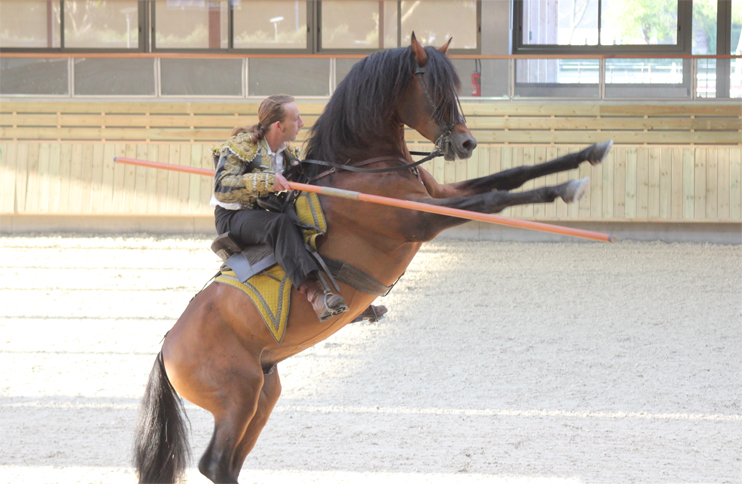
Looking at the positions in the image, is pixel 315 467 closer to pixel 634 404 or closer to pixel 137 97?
pixel 634 404

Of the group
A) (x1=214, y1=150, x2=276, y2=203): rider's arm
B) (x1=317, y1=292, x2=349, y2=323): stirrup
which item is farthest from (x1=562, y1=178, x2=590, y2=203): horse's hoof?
(x1=214, y1=150, x2=276, y2=203): rider's arm

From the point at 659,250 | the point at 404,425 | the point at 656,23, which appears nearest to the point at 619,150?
the point at 659,250

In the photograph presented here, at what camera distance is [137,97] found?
35.6ft

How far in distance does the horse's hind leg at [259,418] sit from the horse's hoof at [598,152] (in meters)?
1.58

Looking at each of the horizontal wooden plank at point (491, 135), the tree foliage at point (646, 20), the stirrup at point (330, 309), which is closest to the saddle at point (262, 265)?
the stirrup at point (330, 309)

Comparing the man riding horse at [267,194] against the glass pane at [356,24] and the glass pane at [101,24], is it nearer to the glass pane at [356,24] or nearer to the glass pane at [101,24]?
the glass pane at [356,24]

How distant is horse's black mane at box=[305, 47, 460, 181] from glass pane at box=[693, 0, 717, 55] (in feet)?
34.9

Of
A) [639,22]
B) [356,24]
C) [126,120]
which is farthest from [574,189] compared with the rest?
[639,22]

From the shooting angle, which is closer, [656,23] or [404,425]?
[404,425]

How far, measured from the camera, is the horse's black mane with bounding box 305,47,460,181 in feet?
7.97

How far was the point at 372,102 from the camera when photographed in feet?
8.13

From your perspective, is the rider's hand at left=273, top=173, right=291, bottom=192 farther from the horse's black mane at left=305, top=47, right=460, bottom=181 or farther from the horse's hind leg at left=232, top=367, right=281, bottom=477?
the horse's hind leg at left=232, top=367, right=281, bottom=477

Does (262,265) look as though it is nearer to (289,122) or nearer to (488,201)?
(289,122)

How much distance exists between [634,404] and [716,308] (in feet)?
10.6
